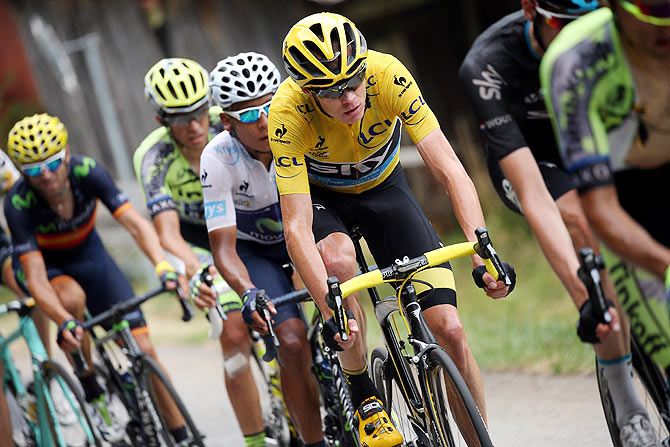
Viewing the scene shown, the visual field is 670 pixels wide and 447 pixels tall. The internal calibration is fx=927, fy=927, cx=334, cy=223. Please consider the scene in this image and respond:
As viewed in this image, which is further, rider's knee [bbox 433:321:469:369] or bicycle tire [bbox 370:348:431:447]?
bicycle tire [bbox 370:348:431:447]

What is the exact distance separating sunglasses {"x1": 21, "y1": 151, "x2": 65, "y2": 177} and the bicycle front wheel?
369 centimetres

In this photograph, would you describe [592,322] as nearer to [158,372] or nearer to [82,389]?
[158,372]

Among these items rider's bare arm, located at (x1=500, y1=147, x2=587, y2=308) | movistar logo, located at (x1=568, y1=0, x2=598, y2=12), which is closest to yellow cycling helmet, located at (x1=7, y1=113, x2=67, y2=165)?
rider's bare arm, located at (x1=500, y1=147, x2=587, y2=308)

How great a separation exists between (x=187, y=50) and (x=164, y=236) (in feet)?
29.0

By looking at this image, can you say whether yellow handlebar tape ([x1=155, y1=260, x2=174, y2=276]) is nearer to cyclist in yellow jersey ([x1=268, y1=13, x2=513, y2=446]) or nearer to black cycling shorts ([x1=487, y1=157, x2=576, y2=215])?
cyclist in yellow jersey ([x1=268, y1=13, x2=513, y2=446])

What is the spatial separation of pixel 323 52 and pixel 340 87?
18cm

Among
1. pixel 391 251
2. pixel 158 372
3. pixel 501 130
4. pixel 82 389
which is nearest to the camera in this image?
pixel 501 130

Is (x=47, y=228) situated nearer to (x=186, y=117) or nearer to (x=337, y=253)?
(x=186, y=117)

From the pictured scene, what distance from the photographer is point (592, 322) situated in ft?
10.1

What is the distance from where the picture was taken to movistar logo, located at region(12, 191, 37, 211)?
6.88 meters

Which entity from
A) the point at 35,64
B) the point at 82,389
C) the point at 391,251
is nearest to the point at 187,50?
the point at 35,64

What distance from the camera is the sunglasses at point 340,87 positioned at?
424 centimetres

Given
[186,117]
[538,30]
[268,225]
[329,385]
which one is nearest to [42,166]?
[186,117]

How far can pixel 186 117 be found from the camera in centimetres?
645
